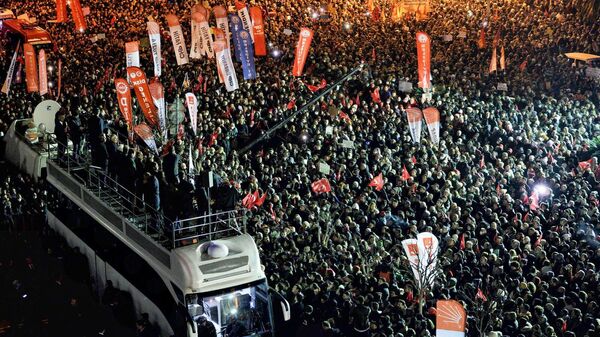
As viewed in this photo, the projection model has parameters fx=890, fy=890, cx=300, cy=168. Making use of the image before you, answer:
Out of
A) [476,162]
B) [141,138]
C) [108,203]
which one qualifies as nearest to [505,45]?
[476,162]

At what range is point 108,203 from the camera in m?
15.0

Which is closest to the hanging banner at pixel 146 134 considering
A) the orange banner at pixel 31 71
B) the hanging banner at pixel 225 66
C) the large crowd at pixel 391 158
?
the large crowd at pixel 391 158

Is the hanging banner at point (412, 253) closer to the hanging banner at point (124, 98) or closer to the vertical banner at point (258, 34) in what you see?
the hanging banner at point (124, 98)

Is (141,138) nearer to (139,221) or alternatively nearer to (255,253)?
(139,221)

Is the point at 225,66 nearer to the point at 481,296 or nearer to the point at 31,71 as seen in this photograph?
the point at 31,71

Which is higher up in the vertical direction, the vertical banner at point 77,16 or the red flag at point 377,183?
the vertical banner at point 77,16

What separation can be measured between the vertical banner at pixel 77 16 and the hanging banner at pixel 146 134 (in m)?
11.9

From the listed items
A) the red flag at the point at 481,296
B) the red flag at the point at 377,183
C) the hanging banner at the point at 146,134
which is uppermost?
the hanging banner at the point at 146,134

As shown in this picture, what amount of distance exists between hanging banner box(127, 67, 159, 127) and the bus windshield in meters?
8.34

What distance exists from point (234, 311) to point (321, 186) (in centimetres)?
561

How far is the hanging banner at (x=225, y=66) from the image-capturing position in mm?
22156

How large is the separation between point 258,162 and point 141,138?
104 inches

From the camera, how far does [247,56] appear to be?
76.7 ft

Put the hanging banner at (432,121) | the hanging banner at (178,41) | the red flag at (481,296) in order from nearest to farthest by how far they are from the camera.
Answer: the red flag at (481,296) → the hanging banner at (432,121) → the hanging banner at (178,41)
